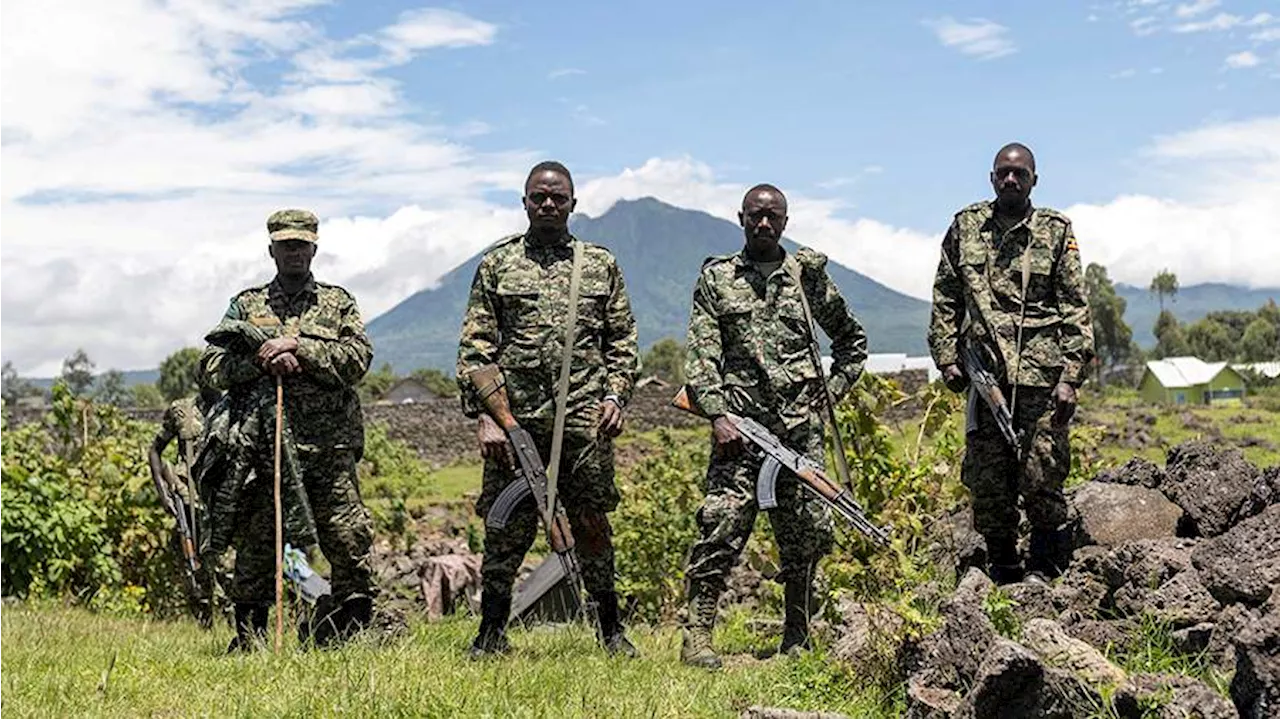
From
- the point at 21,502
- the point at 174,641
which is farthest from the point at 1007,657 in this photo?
the point at 21,502

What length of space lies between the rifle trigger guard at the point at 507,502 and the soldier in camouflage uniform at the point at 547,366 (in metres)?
0.04

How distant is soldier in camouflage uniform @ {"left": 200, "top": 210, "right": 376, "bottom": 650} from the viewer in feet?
22.3

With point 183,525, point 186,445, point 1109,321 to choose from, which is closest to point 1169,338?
point 1109,321

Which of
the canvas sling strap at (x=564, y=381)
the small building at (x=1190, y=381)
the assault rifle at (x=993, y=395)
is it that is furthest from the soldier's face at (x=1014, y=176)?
the small building at (x=1190, y=381)

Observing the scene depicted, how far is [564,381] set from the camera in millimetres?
6484

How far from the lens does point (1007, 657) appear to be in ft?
14.6

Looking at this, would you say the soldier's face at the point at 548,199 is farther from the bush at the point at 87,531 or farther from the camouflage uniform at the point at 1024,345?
the bush at the point at 87,531

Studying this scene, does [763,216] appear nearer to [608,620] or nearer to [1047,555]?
[608,620]

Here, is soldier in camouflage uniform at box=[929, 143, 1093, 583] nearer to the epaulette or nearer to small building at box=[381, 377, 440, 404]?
the epaulette

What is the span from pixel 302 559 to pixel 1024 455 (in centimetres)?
518

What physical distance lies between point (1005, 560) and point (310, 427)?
11.5 ft

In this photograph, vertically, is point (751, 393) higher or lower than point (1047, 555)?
higher

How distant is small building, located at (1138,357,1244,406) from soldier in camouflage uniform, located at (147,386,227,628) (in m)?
52.7

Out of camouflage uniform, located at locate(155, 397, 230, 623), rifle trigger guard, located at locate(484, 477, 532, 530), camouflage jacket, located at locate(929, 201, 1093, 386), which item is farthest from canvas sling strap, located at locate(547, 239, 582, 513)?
camouflage uniform, located at locate(155, 397, 230, 623)
